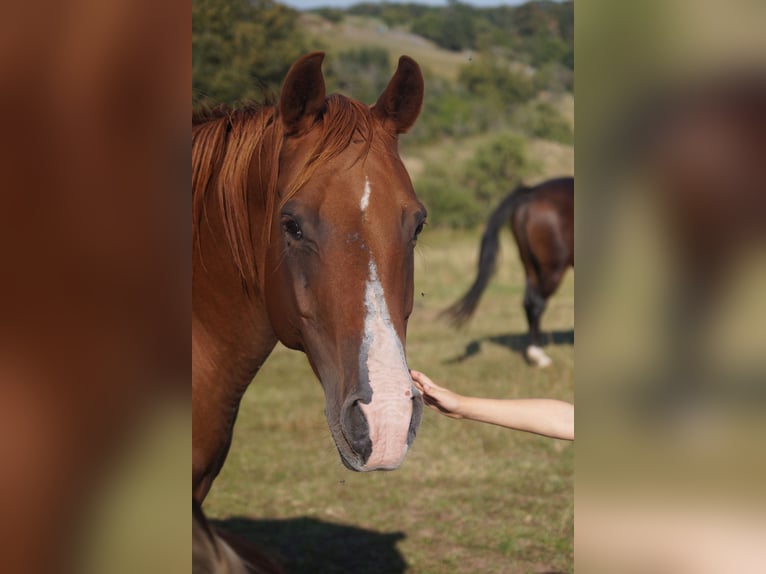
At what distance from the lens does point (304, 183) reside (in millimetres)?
1898

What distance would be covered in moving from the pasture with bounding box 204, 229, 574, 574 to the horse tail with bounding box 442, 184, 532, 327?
4.39ft

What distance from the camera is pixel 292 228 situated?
190 centimetres

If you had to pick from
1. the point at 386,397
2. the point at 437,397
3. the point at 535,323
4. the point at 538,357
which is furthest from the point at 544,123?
the point at 386,397

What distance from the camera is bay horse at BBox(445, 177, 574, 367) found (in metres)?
9.99

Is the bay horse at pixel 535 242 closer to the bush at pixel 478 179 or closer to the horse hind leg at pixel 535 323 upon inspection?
the horse hind leg at pixel 535 323

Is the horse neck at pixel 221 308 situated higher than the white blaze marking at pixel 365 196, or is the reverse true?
the white blaze marking at pixel 365 196

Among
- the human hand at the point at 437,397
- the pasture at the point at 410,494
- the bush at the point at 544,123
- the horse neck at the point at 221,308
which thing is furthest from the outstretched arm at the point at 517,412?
the bush at the point at 544,123

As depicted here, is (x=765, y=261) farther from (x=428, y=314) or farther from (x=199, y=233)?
(x=428, y=314)

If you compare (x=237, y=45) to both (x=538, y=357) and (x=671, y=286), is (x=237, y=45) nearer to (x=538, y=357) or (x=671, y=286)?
(x=538, y=357)

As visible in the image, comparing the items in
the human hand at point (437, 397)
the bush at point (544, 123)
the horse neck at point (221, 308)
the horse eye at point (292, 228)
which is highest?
the bush at point (544, 123)

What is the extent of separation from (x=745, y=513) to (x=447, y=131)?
3388 cm

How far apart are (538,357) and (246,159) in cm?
767

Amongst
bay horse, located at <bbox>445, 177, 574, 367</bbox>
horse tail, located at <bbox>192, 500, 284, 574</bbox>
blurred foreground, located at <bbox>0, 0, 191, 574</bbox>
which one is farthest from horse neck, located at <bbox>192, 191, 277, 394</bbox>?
bay horse, located at <bbox>445, 177, 574, 367</bbox>

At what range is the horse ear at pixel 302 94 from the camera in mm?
1930
